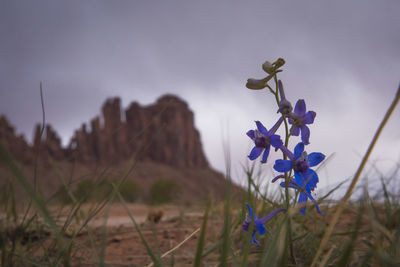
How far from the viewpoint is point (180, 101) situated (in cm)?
8288

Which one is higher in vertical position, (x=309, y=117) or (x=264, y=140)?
(x=309, y=117)

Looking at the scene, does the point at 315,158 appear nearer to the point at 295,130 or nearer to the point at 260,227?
the point at 295,130

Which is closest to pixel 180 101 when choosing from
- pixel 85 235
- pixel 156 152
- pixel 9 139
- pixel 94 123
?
pixel 156 152

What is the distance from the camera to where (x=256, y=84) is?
1203mm

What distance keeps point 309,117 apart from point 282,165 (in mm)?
237

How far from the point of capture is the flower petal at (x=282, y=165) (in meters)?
1.07

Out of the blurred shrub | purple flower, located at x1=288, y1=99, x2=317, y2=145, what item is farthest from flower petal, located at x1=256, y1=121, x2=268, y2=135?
the blurred shrub

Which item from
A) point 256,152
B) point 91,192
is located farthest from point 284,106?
point 91,192

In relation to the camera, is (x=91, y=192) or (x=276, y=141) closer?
(x=276, y=141)

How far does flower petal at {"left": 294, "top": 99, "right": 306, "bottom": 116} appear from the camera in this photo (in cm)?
116

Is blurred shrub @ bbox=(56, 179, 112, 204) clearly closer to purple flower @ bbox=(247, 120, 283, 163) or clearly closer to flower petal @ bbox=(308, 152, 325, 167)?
purple flower @ bbox=(247, 120, 283, 163)

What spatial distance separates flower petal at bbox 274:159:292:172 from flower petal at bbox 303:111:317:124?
0.20m

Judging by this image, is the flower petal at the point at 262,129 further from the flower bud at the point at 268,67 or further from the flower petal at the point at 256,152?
the flower bud at the point at 268,67

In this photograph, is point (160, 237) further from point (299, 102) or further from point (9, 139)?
point (9, 139)
